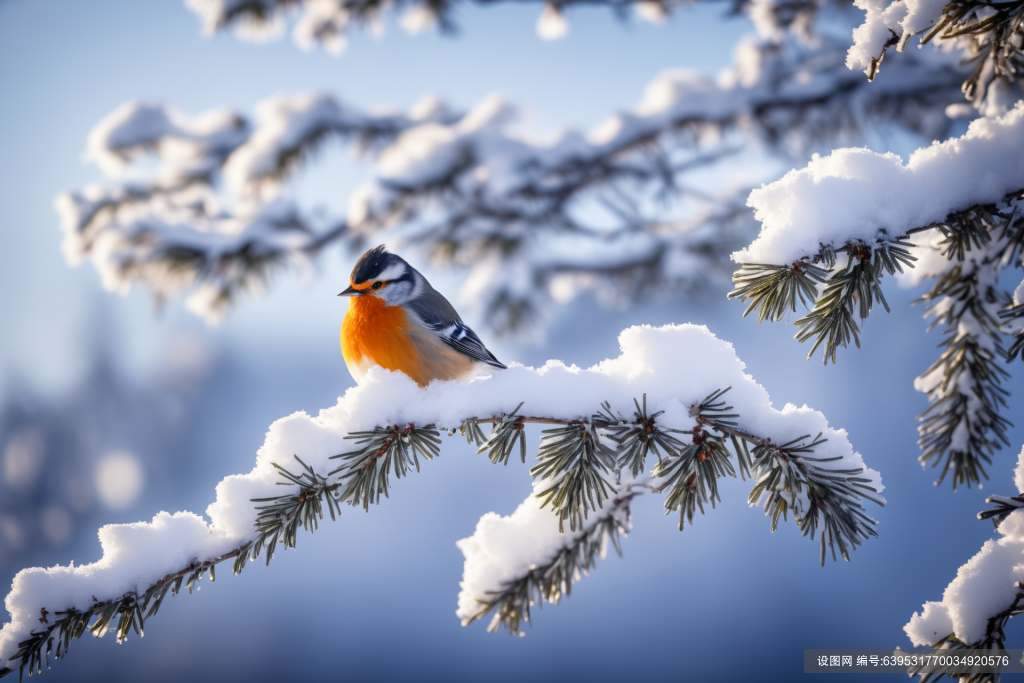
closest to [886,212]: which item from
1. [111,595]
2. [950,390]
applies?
[950,390]

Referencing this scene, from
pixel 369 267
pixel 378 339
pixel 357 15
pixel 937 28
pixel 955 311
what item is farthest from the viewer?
pixel 357 15

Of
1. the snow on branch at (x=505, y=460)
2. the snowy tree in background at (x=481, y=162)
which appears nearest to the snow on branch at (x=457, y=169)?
the snowy tree in background at (x=481, y=162)

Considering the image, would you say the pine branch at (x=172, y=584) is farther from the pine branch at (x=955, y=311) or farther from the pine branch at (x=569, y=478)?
the pine branch at (x=955, y=311)

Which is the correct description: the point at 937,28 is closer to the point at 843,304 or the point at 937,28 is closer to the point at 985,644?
the point at 843,304

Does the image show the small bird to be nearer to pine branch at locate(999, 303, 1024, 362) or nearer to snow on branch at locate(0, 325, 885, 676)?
snow on branch at locate(0, 325, 885, 676)

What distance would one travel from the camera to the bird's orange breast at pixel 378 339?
1359 millimetres

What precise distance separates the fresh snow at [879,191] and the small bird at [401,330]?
873 mm

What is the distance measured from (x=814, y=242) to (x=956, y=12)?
0.39 meters

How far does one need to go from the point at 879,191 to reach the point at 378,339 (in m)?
1.10

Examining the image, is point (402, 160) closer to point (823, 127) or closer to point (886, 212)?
point (823, 127)

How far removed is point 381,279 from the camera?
1.52 metres

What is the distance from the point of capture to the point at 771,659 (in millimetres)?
9539

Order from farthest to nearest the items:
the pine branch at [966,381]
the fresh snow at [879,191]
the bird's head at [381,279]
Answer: the bird's head at [381,279] → the pine branch at [966,381] → the fresh snow at [879,191]

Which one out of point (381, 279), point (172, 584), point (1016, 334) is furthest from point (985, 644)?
point (381, 279)
